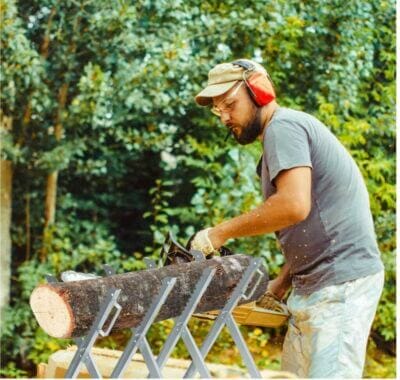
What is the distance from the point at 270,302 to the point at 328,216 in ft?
2.10

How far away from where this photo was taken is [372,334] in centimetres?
715

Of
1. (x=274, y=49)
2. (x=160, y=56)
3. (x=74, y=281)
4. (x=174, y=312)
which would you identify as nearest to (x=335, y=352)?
(x=174, y=312)

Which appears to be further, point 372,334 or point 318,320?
point 372,334

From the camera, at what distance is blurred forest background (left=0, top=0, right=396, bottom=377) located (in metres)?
6.16

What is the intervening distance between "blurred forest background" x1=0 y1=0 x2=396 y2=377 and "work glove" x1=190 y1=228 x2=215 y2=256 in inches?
122

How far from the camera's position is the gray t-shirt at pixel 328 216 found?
3.03m

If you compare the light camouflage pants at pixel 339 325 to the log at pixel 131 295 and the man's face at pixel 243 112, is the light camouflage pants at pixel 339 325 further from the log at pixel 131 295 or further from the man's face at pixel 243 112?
the man's face at pixel 243 112

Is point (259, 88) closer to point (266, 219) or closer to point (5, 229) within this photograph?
point (266, 219)

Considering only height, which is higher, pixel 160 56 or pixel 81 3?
pixel 81 3

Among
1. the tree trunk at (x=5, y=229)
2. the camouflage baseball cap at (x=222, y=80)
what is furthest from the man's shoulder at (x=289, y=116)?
the tree trunk at (x=5, y=229)

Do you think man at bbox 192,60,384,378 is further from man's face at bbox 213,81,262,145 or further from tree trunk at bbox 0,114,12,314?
tree trunk at bbox 0,114,12,314

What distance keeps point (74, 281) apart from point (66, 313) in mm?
138

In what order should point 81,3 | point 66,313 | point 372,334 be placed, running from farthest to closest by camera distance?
1. point 372,334
2. point 81,3
3. point 66,313

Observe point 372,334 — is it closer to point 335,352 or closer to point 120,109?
point 120,109
